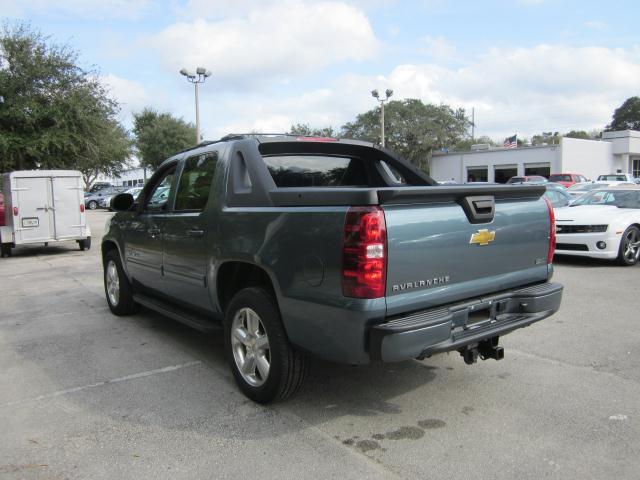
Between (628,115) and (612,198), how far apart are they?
310 feet

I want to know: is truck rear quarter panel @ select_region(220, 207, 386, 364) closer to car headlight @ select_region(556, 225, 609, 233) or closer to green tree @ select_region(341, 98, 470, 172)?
car headlight @ select_region(556, 225, 609, 233)

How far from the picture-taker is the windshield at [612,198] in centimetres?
1043

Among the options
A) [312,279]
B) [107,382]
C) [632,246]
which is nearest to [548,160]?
[632,246]

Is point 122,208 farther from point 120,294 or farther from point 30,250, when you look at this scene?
point 30,250

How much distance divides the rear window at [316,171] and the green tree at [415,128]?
5332 centimetres

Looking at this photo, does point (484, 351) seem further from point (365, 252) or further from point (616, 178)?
point (616, 178)

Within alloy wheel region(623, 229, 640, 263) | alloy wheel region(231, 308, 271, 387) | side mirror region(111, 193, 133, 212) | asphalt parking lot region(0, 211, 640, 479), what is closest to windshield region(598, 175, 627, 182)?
alloy wheel region(623, 229, 640, 263)

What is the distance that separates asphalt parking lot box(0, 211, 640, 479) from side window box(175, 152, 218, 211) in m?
1.43

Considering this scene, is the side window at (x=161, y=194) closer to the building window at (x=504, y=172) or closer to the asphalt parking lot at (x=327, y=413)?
the asphalt parking lot at (x=327, y=413)

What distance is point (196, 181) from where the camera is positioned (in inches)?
184

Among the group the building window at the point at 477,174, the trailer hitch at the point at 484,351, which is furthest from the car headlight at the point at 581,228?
the building window at the point at 477,174

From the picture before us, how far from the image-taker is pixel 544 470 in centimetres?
289

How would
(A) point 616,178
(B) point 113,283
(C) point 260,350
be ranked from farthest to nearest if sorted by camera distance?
(A) point 616,178 < (B) point 113,283 < (C) point 260,350

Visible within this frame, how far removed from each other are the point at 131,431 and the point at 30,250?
13.5 metres
